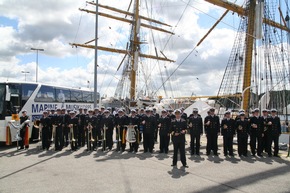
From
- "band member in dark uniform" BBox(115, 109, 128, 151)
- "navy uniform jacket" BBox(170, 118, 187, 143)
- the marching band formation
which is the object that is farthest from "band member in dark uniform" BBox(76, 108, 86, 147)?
"navy uniform jacket" BBox(170, 118, 187, 143)

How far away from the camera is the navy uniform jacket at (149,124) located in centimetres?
1129

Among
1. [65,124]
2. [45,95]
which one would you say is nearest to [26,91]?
[45,95]

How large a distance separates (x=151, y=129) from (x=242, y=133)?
3.53 meters

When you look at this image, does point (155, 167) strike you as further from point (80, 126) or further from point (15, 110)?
point (15, 110)

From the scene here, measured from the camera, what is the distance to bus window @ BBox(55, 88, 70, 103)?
1641 centimetres

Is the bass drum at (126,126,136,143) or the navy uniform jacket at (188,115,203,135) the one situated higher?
the navy uniform jacket at (188,115,203,135)

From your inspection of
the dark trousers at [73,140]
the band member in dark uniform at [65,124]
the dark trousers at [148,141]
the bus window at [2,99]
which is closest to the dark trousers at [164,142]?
the dark trousers at [148,141]

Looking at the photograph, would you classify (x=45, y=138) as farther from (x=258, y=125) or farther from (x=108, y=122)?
(x=258, y=125)

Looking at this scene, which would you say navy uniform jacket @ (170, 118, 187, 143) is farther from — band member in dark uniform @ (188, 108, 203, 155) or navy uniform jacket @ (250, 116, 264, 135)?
navy uniform jacket @ (250, 116, 264, 135)

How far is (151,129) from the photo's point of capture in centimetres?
1135

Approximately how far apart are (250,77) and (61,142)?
11169 mm

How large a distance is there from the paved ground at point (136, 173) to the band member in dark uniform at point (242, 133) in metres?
0.49

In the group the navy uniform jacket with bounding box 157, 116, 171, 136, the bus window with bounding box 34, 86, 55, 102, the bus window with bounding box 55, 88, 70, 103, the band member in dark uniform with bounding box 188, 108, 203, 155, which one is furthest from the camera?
the bus window with bounding box 55, 88, 70, 103

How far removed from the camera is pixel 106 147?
12.0m
